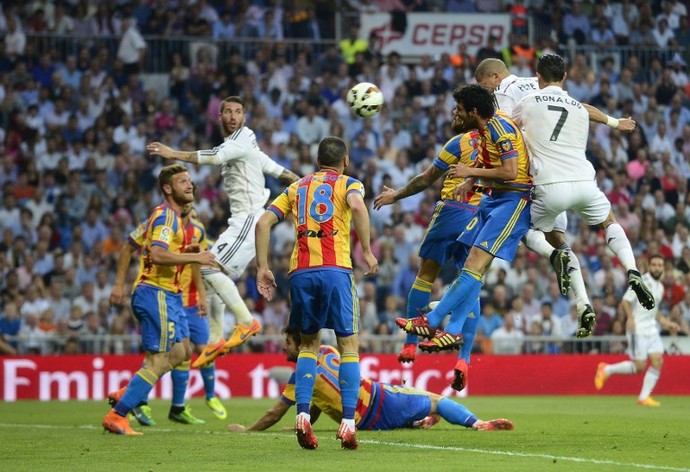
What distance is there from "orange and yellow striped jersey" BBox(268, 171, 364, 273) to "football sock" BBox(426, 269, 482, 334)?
1230 mm

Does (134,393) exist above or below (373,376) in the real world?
above

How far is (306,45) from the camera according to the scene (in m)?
26.7

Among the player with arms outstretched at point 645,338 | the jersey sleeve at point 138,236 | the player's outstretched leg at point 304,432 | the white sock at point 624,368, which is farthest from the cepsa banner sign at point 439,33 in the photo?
the player's outstretched leg at point 304,432

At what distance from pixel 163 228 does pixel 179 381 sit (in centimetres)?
254

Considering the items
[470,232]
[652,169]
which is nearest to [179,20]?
[652,169]

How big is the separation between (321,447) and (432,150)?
1486 centimetres

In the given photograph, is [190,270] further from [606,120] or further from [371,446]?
[606,120]

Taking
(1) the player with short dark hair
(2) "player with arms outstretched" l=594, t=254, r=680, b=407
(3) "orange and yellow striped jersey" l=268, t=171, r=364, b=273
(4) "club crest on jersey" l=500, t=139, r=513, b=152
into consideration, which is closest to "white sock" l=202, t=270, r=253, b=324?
(1) the player with short dark hair

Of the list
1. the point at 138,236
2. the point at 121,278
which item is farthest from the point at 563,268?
the point at 121,278

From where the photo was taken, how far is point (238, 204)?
14922 mm

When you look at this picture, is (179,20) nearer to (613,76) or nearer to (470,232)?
(613,76)

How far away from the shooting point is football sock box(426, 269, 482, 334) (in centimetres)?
1151

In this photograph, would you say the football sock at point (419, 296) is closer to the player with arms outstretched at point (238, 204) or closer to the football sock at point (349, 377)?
the player with arms outstretched at point (238, 204)

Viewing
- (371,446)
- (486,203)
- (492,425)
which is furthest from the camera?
(492,425)
